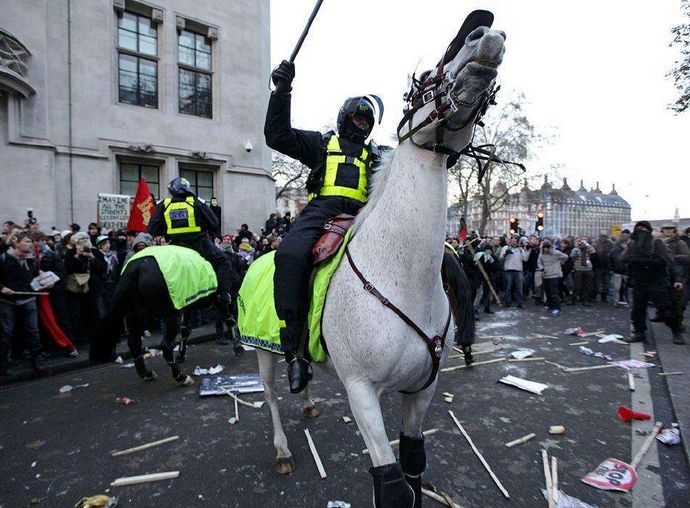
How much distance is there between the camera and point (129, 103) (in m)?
12.2

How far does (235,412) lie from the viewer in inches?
164

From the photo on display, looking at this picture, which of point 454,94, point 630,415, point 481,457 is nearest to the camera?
point 454,94

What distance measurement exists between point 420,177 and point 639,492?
2990mm

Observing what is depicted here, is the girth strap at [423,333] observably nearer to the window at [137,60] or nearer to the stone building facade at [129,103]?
the stone building facade at [129,103]

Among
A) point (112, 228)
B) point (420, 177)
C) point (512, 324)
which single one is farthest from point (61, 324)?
point (512, 324)

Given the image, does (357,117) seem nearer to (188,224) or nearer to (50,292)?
(188,224)

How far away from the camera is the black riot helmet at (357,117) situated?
269 cm

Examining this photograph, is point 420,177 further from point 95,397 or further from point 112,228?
point 112,228

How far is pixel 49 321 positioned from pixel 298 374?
546cm

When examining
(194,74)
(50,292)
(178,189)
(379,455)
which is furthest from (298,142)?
(194,74)

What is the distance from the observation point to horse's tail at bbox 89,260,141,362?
Result: 478cm

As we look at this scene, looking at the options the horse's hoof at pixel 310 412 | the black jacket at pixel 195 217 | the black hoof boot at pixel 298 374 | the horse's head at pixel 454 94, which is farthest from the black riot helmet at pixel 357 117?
the black jacket at pixel 195 217

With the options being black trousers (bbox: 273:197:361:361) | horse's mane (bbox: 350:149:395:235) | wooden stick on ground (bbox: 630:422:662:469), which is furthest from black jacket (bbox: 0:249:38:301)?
wooden stick on ground (bbox: 630:422:662:469)

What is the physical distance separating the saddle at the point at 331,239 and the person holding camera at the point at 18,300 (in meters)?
5.28
